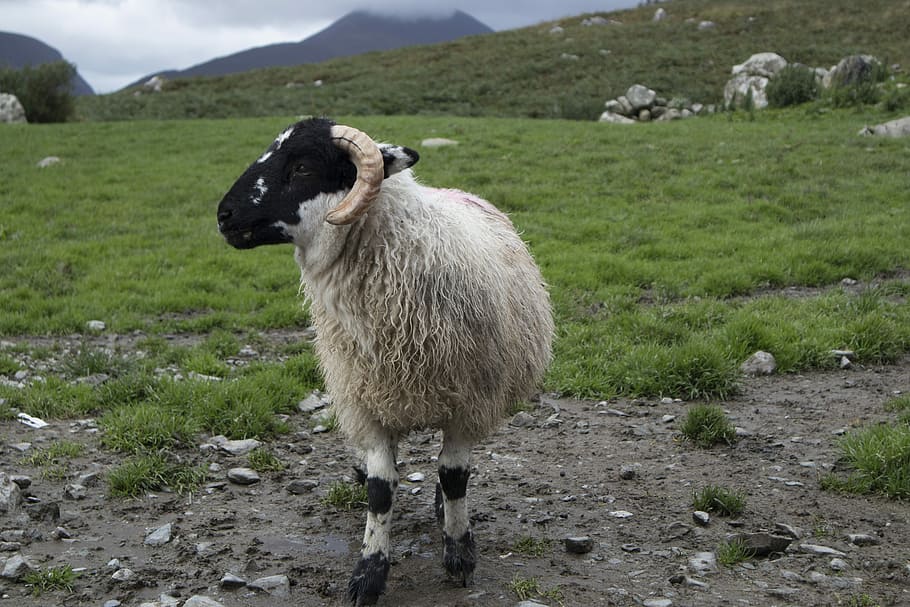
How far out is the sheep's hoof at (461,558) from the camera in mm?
5020

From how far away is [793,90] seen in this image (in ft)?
93.1

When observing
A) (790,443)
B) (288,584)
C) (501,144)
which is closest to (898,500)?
(790,443)

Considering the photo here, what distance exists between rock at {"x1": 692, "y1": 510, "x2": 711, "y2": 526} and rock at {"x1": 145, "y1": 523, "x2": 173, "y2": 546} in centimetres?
357

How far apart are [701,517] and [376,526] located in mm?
2255

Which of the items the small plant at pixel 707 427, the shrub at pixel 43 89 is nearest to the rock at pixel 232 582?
the small plant at pixel 707 427

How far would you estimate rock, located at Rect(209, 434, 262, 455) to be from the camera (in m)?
6.95

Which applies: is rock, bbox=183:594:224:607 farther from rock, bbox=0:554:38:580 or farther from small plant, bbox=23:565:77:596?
rock, bbox=0:554:38:580

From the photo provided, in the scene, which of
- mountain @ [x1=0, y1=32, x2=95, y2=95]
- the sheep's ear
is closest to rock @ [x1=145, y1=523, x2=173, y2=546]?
the sheep's ear

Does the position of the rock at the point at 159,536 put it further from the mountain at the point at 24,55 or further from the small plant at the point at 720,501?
the mountain at the point at 24,55

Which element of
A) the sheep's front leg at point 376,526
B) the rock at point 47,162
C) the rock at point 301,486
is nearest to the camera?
the sheep's front leg at point 376,526

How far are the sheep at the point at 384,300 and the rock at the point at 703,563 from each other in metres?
1.37

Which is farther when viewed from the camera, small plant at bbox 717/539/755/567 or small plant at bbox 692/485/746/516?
small plant at bbox 692/485/746/516

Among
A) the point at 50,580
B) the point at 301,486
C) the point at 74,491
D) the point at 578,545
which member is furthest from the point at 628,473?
the point at 74,491

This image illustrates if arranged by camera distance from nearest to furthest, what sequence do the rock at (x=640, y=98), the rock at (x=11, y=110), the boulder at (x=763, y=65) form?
the rock at (x=11, y=110) < the rock at (x=640, y=98) < the boulder at (x=763, y=65)
